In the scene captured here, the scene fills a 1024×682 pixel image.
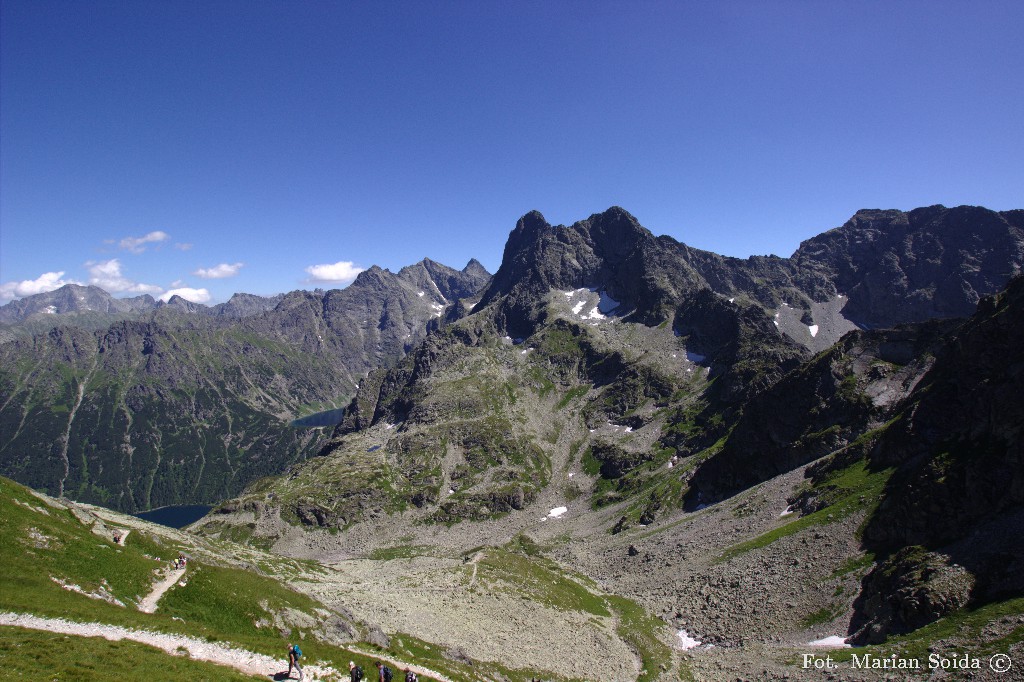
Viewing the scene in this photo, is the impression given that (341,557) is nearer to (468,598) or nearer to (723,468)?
(468,598)

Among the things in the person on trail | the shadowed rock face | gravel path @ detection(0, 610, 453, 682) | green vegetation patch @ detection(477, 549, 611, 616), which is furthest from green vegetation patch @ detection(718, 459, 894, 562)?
the person on trail

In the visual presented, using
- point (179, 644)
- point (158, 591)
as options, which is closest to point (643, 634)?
point (158, 591)

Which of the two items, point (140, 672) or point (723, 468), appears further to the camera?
point (723, 468)

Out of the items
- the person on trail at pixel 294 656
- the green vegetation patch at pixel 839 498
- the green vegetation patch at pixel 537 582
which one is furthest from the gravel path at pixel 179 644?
the green vegetation patch at pixel 839 498

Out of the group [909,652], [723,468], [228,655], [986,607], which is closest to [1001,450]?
[986,607]

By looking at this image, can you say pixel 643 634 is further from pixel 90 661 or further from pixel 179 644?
pixel 90 661

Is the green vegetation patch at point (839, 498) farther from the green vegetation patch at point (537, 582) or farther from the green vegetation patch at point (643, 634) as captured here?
A: the green vegetation patch at point (537, 582)

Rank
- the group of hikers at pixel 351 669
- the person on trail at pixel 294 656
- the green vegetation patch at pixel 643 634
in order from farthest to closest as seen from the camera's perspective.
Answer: the green vegetation patch at pixel 643 634 → the group of hikers at pixel 351 669 → the person on trail at pixel 294 656

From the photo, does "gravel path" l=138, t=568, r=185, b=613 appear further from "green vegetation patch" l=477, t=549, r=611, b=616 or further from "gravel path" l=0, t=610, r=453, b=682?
"green vegetation patch" l=477, t=549, r=611, b=616

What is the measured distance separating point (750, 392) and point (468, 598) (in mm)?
149859

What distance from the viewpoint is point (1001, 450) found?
2889 inches

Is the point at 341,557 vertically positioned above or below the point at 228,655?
below

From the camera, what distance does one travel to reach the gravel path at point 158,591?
139 ft

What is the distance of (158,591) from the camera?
44.9 metres
